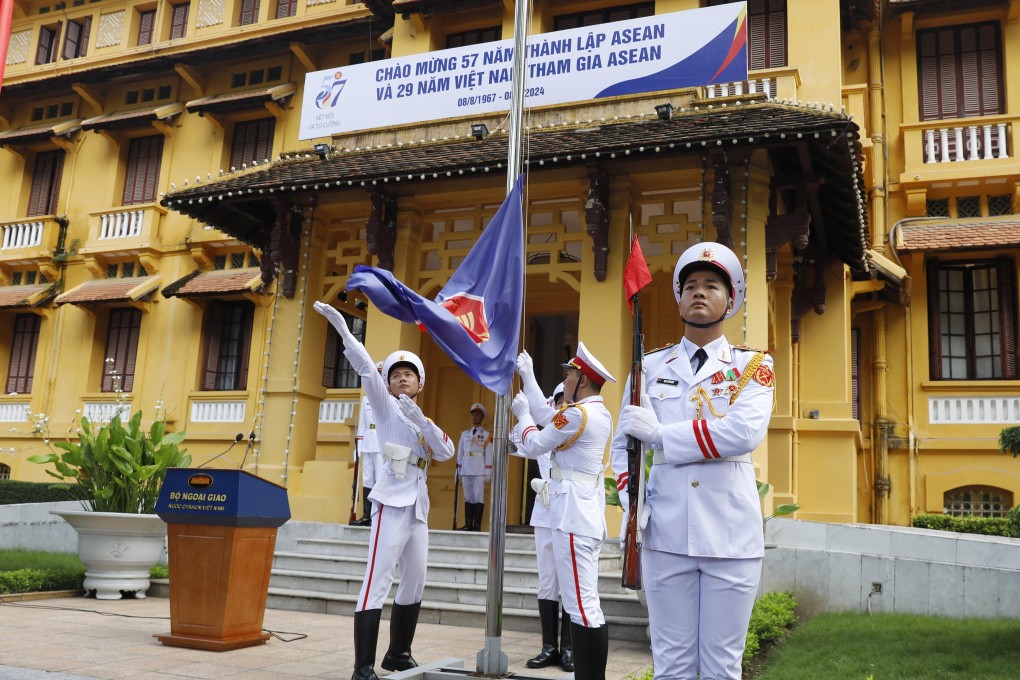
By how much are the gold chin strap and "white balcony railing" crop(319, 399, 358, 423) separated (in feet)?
47.7

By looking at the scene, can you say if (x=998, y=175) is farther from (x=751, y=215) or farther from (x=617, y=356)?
(x=617, y=356)

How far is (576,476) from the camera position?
638 cm

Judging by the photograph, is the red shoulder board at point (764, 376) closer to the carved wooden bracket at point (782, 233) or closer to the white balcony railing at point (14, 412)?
the carved wooden bracket at point (782, 233)

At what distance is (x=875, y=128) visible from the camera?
54.2 feet

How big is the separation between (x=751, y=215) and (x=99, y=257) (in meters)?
15.7

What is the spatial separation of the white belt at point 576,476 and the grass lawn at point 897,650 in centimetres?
185

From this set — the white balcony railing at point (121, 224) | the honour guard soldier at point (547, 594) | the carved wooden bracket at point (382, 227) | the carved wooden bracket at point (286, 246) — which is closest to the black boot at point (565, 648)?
the honour guard soldier at point (547, 594)

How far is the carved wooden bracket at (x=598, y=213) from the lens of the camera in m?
12.4

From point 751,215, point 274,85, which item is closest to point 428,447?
point 751,215

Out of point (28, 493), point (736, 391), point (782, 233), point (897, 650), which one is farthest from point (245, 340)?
point (736, 391)

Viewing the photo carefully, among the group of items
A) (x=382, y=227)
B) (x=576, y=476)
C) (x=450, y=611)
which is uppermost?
(x=382, y=227)

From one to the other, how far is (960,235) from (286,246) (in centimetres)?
1126

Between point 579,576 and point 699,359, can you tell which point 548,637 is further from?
point 699,359

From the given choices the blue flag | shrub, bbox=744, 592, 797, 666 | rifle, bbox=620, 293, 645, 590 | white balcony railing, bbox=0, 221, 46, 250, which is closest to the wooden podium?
the blue flag
